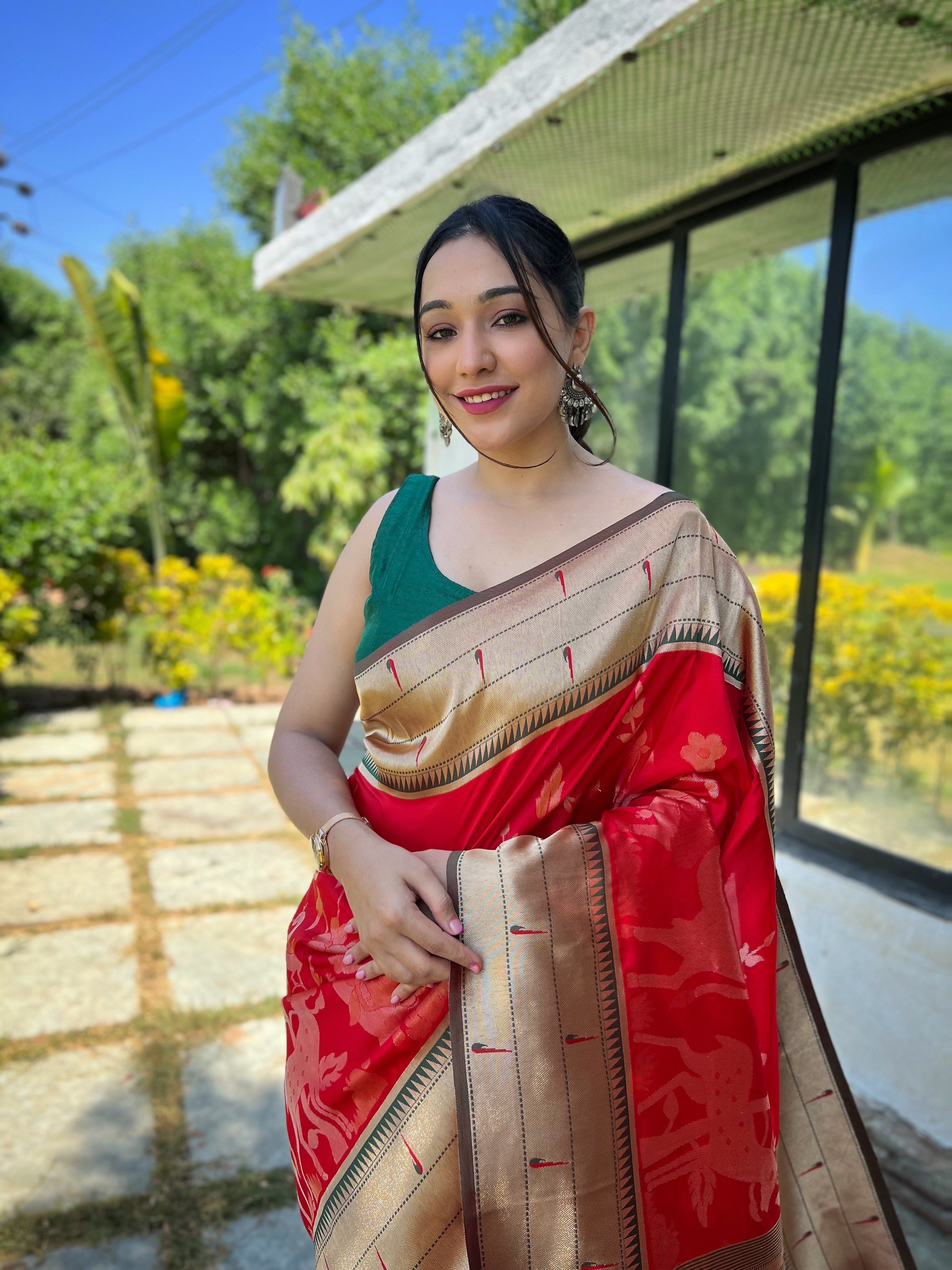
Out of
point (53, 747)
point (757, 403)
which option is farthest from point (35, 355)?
point (757, 403)

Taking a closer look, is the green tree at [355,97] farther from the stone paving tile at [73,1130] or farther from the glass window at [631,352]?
the stone paving tile at [73,1130]

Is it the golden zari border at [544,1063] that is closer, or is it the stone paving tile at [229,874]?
the golden zari border at [544,1063]

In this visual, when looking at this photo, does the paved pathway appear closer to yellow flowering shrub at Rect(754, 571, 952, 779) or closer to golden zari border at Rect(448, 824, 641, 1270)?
golden zari border at Rect(448, 824, 641, 1270)

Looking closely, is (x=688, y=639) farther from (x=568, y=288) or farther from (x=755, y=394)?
(x=755, y=394)

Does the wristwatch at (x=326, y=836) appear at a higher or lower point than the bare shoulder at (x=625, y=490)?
lower

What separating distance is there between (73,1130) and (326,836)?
1.70 metres

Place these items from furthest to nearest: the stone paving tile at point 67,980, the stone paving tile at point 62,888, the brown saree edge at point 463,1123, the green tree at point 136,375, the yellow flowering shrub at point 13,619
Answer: the green tree at point 136,375, the yellow flowering shrub at point 13,619, the stone paving tile at point 62,888, the stone paving tile at point 67,980, the brown saree edge at point 463,1123

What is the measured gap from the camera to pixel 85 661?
732 cm

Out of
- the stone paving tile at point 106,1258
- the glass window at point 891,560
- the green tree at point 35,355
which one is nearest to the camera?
the stone paving tile at point 106,1258

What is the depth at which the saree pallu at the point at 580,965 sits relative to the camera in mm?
1038

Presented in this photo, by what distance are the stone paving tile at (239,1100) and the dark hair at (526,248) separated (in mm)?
1997

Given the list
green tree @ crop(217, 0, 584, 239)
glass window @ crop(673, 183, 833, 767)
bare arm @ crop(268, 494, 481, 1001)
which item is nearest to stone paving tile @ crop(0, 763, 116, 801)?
glass window @ crop(673, 183, 833, 767)

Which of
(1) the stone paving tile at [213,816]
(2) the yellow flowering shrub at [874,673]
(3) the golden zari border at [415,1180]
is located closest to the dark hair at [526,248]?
(3) the golden zari border at [415,1180]

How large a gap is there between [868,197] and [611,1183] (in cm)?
306
